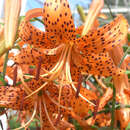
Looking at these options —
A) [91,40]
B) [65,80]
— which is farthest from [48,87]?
[91,40]

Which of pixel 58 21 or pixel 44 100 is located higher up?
pixel 58 21

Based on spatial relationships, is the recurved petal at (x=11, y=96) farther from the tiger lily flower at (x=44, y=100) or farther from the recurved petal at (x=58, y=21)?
the recurved petal at (x=58, y=21)

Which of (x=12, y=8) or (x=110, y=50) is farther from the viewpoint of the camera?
(x=110, y=50)

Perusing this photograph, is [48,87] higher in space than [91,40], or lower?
lower

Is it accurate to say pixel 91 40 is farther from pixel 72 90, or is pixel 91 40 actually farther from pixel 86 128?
pixel 86 128

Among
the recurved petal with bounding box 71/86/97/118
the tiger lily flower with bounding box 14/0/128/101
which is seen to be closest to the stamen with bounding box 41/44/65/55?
the tiger lily flower with bounding box 14/0/128/101

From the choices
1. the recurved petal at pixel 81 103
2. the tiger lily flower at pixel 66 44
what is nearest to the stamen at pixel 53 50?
the tiger lily flower at pixel 66 44

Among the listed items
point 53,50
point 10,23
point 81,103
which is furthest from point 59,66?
point 10,23

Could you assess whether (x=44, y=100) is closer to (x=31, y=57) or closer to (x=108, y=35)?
(x=31, y=57)
